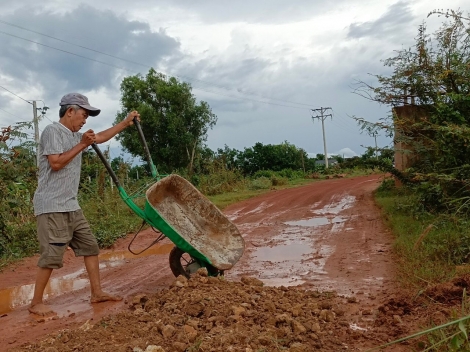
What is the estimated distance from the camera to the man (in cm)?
485

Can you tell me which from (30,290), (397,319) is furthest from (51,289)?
(397,319)

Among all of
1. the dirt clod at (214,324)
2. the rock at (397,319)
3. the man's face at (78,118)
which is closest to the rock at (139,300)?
the dirt clod at (214,324)

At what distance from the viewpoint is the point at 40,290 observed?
495cm

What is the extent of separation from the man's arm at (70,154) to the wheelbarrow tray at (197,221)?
0.85m

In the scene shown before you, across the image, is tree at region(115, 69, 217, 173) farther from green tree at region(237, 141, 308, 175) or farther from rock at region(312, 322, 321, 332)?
rock at region(312, 322, 321, 332)

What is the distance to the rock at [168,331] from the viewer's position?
372 cm

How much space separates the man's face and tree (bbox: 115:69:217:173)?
69.7 feet

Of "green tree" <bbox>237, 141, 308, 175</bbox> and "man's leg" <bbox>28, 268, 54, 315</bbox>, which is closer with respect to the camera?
"man's leg" <bbox>28, 268, 54, 315</bbox>

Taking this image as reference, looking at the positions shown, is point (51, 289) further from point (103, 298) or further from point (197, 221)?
point (197, 221)

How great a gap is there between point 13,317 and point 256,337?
2694 mm

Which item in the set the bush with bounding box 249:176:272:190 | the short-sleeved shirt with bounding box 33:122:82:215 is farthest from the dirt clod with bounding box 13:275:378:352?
the bush with bounding box 249:176:272:190

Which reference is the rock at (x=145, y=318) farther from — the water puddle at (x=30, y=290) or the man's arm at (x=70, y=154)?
the water puddle at (x=30, y=290)

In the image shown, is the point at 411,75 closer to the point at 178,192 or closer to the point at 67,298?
the point at 178,192

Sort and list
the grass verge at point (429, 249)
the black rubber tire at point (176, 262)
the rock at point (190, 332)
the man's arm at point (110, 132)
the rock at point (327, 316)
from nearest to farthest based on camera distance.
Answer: the rock at point (190, 332) → the rock at point (327, 316) → the man's arm at point (110, 132) → the grass verge at point (429, 249) → the black rubber tire at point (176, 262)
